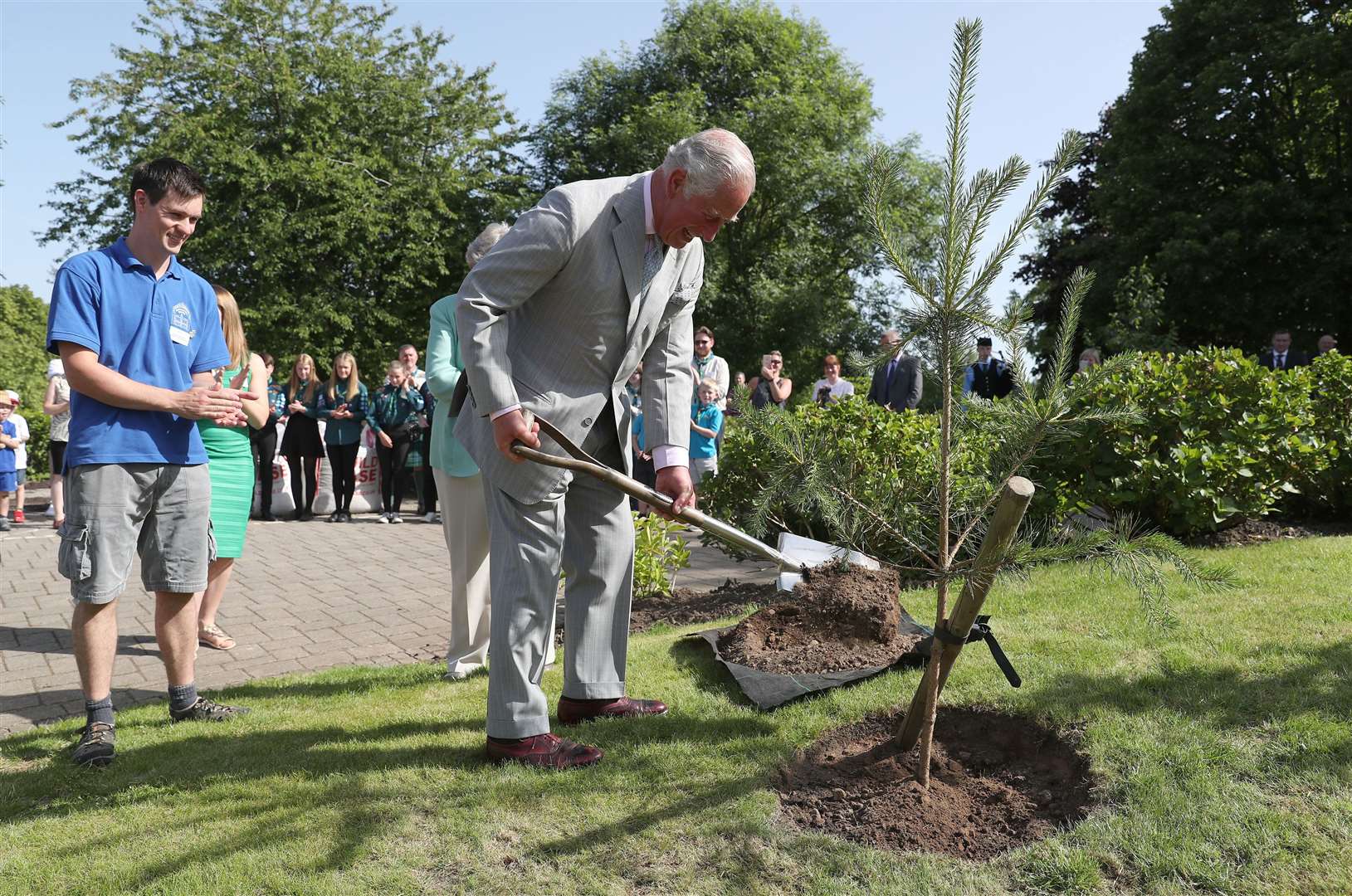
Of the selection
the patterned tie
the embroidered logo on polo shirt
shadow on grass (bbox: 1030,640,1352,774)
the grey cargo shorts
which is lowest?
shadow on grass (bbox: 1030,640,1352,774)

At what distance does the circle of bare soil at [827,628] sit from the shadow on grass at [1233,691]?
0.81 metres

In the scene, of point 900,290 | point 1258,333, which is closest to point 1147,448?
point 900,290

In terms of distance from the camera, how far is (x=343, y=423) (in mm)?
11180

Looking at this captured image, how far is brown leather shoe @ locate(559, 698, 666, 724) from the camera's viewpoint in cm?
369

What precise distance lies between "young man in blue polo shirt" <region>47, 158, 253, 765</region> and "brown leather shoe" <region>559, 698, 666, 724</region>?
1570 mm

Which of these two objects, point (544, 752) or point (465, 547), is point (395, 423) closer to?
point (465, 547)

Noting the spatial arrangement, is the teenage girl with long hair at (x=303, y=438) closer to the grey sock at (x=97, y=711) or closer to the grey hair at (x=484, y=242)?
the grey hair at (x=484, y=242)

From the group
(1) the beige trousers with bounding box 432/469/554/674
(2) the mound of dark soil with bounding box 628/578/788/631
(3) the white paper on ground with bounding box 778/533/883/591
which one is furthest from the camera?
(2) the mound of dark soil with bounding box 628/578/788/631

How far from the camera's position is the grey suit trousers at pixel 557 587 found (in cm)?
327

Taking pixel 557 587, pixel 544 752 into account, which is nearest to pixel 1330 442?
pixel 557 587

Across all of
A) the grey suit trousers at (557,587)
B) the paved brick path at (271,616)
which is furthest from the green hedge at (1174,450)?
the grey suit trousers at (557,587)

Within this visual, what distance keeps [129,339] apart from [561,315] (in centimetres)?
173

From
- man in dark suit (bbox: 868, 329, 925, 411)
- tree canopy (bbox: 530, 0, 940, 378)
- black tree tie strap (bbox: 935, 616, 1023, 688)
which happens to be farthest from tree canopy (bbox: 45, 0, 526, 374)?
black tree tie strap (bbox: 935, 616, 1023, 688)

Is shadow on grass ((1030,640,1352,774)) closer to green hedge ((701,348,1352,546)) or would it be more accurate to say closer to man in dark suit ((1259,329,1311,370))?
green hedge ((701,348,1352,546))
